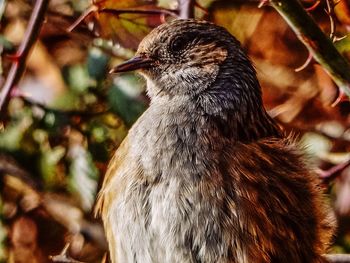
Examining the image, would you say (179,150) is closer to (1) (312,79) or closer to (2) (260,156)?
(2) (260,156)

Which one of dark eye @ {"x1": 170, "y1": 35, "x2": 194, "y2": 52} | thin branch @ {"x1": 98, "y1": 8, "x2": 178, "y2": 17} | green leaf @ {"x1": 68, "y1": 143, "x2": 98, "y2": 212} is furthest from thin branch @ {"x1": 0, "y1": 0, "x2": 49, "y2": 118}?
green leaf @ {"x1": 68, "y1": 143, "x2": 98, "y2": 212}

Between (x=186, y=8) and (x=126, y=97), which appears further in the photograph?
(x=126, y=97)

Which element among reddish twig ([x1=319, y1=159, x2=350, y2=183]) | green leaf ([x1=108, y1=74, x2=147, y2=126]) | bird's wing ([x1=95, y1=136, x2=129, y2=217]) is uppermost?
green leaf ([x1=108, y1=74, x2=147, y2=126])

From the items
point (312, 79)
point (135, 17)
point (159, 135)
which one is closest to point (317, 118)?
point (312, 79)

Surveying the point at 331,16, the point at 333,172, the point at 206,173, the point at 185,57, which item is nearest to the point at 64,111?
the point at 185,57

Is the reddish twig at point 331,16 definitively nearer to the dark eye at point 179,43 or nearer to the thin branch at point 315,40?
the thin branch at point 315,40

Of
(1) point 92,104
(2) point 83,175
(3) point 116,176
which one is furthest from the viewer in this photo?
(1) point 92,104

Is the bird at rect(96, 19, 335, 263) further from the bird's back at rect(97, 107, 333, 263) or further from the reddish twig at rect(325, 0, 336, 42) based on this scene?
the reddish twig at rect(325, 0, 336, 42)

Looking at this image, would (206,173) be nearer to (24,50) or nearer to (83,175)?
(24,50)
